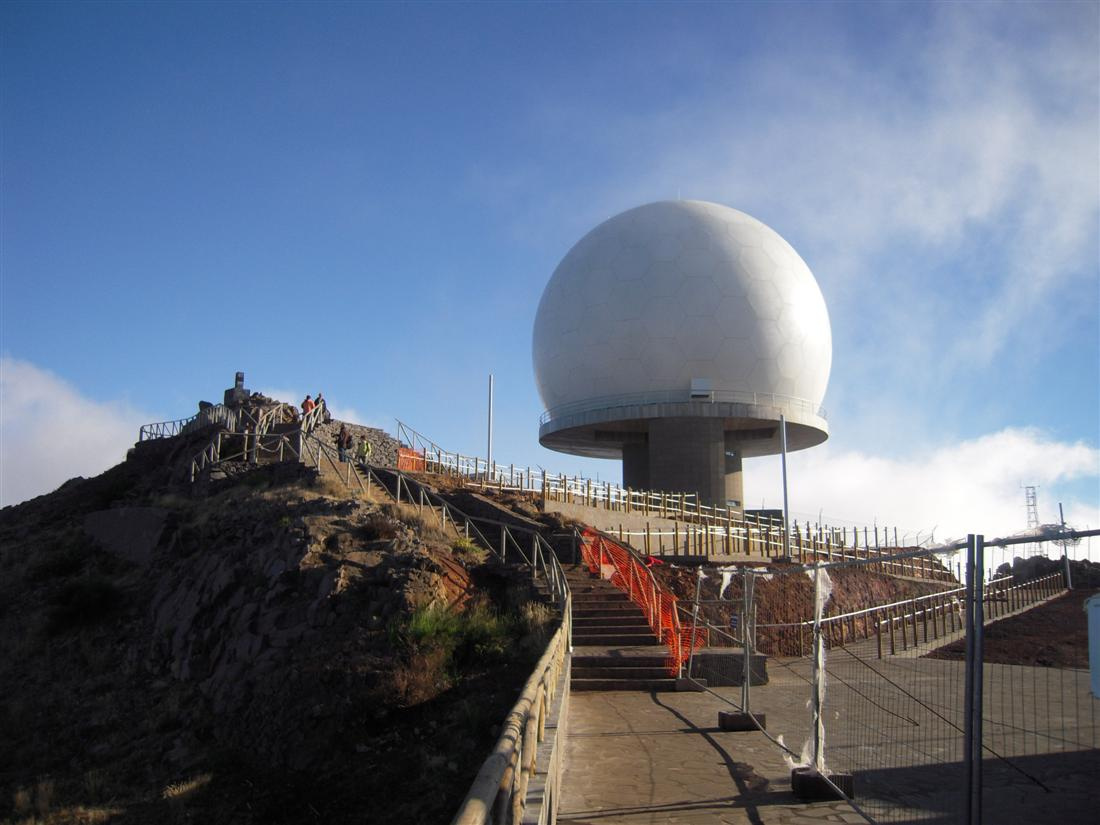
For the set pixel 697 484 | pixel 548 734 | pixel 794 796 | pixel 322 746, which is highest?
pixel 697 484

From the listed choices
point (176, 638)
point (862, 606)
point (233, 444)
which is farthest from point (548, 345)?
point (176, 638)

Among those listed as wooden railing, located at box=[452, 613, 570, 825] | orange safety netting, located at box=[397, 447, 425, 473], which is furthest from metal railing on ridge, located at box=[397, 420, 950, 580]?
wooden railing, located at box=[452, 613, 570, 825]

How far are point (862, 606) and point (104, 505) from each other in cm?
2569

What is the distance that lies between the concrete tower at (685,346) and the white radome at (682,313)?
0.20 feet

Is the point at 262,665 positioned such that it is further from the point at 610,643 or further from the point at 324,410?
the point at 324,410

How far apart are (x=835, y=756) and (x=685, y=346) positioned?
31.3m

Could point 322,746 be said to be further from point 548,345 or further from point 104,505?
point 548,345

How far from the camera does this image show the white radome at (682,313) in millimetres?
39344

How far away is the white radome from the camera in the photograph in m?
39.3

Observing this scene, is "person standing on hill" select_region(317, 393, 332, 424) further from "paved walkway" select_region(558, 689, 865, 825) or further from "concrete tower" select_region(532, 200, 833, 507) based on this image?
"paved walkway" select_region(558, 689, 865, 825)

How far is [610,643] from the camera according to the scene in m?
15.4

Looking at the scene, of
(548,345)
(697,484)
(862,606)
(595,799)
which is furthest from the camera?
(548,345)

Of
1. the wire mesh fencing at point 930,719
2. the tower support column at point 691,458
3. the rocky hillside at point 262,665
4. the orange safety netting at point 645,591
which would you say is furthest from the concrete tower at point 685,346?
the rocky hillside at point 262,665

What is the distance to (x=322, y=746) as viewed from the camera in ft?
38.7
